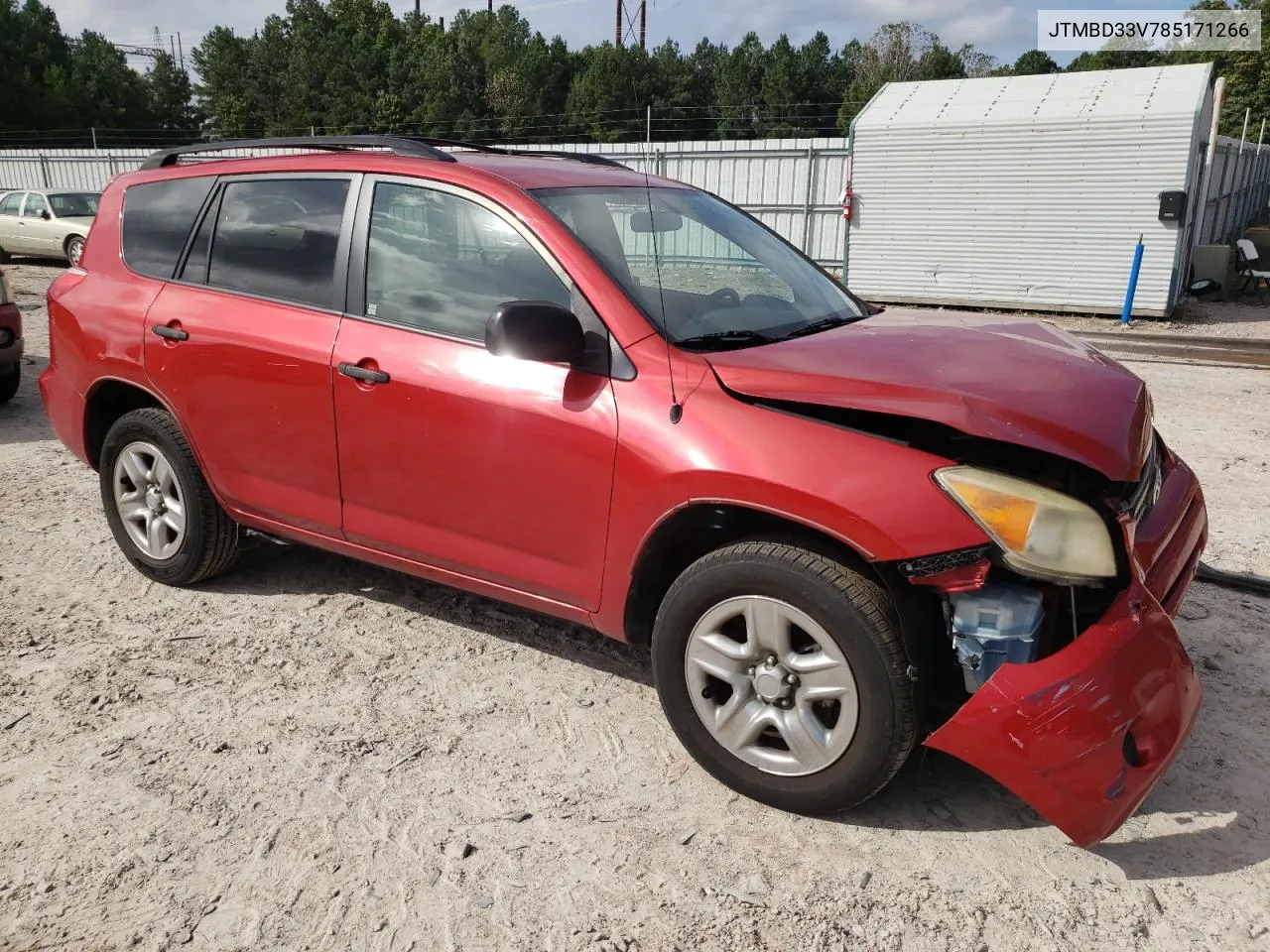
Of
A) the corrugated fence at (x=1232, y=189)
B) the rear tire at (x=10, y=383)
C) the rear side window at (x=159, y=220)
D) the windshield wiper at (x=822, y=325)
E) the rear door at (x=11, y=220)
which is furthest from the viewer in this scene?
the rear door at (x=11, y=220)

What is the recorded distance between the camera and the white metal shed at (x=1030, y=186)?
13.8 metres

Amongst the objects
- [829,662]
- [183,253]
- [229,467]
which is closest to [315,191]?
[183,253]

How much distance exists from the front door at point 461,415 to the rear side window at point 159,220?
102 centimetres

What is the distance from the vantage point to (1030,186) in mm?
14617

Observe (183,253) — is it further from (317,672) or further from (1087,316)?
(1087,316)

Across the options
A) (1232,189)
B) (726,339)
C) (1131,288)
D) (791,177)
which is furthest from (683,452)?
(1232,189)

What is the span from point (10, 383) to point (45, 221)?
13466 mm

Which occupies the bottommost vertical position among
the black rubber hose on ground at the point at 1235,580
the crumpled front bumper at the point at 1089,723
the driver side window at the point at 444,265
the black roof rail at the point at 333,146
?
the black rubber hose on ground at the point at 1235,580

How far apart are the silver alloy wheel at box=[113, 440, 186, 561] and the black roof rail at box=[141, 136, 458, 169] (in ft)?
4.27

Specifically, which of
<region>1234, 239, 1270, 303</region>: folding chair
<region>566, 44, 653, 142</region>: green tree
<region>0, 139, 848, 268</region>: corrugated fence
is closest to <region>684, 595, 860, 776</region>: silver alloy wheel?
<region>0, 139, 848, 268</region>: corrugated fence

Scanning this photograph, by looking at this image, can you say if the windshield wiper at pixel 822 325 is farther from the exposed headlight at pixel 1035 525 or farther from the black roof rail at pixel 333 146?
the black roof rail at pixel 333 146

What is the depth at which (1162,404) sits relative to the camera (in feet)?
26.5

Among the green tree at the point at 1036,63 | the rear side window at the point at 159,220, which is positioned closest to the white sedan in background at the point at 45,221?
the rear side window at the point at 159,220

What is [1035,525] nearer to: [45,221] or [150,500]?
[150,500]
